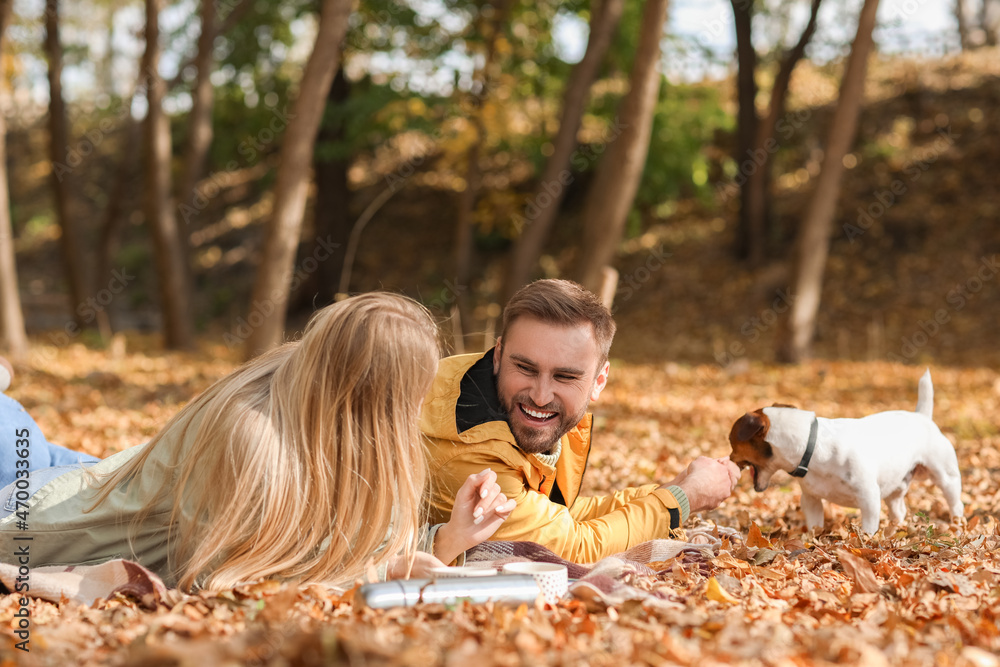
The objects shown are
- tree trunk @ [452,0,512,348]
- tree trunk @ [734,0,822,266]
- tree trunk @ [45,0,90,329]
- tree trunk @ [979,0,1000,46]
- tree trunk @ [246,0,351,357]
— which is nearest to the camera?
tree trunk @ [246,0,351,357]

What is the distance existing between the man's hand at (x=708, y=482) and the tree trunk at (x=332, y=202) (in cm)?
1411

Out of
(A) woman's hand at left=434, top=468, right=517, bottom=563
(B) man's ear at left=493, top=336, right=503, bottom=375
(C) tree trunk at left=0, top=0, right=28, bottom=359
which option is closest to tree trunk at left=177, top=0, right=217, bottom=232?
(C) tree trunk at left=0, top=0, right=28, bottom=359

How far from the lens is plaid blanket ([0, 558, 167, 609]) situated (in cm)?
301

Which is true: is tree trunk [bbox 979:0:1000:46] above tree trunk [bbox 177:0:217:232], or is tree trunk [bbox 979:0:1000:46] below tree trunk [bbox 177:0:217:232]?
above

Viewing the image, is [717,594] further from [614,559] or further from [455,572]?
[455,572]

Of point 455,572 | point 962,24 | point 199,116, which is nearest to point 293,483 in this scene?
point 455,572

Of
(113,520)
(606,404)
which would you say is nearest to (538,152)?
(606,404)

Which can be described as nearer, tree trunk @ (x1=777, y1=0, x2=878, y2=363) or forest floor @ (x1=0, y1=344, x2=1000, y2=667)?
forest floor @ (x1=0, y1=344, x2=1000, y2=667)

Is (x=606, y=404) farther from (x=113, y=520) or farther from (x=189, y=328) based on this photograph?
(x=189, y=328)

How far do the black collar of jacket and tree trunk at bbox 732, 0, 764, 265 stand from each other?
520 inches

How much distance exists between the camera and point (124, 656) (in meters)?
2.34

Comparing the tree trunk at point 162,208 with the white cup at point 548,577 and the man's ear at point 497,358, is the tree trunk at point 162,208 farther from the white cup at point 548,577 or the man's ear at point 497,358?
the white cup at point 548,577

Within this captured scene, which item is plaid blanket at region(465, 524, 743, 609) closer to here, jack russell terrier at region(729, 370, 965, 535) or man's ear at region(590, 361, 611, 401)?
jack russell terrier at region(729, 370, 965, 535)

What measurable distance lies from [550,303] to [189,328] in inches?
472
